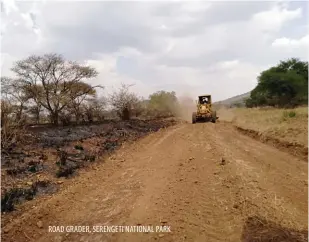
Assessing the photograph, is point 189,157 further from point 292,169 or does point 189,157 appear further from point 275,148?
point 275,148

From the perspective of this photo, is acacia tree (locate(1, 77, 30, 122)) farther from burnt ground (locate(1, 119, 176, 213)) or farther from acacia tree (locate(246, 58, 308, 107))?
acacia tree (locate(246, 58, 308, 107))

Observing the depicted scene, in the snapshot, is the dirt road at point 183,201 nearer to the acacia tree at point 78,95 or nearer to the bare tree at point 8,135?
the bare tree at point 8,135

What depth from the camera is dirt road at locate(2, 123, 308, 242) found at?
6.68 meters

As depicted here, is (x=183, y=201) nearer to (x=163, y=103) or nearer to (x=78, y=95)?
(x=78, y=95)

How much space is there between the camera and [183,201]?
779cm

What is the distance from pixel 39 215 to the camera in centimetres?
759

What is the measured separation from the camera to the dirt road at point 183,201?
21.9 feet

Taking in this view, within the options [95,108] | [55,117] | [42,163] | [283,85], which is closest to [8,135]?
[42,163]

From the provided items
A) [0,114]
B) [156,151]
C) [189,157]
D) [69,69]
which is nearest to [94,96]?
[69,69]

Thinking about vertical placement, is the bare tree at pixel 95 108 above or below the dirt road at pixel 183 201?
above

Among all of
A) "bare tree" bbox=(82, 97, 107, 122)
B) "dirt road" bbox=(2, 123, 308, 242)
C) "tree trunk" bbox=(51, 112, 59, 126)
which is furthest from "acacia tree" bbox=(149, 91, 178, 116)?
"dirt road" bbox=(2, 123, 308, 242)

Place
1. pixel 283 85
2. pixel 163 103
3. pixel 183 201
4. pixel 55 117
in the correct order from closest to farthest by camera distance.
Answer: pixel 183 201 → pixel 55 117 → pixel 283 85 → pixel 163 103

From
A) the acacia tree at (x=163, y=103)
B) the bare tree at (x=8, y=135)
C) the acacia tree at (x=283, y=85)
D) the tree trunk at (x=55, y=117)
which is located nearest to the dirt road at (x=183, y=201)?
the bare tree at (x=8, y=135)

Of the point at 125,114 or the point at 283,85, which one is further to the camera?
the point at 283,85
